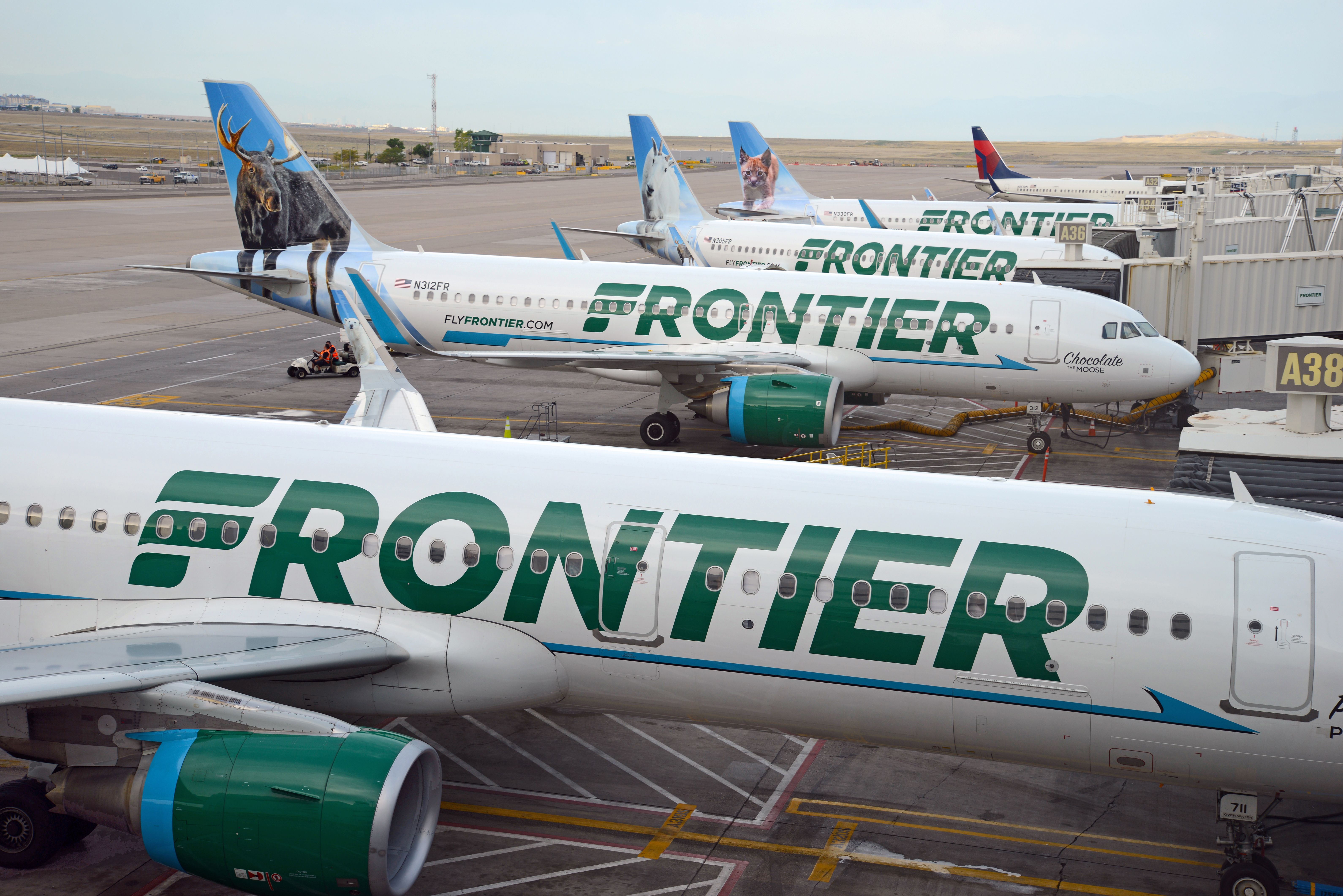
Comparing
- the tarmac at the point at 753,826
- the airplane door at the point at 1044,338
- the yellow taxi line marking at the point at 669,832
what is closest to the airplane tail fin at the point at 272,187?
the airplane door at the point at 1044,338

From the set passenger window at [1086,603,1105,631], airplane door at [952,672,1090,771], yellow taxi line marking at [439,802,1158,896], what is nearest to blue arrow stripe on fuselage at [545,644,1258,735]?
airplane door at [952,672,1090,771]

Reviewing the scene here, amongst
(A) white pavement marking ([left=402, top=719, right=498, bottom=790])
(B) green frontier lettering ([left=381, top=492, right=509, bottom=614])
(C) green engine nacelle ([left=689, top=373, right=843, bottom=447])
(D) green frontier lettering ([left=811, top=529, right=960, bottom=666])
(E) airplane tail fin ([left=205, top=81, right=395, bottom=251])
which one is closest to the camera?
(D) green frontier lettering ([left=811, top=529, right=960, bottom=666])

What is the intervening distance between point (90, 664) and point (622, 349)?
22.4 metres

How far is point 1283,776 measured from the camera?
12.3 metres

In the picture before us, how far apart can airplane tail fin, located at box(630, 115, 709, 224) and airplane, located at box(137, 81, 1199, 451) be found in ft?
69.0

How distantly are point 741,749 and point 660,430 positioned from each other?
16.8 m

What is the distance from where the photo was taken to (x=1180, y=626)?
1239 cm

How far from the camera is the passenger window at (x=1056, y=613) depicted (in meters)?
12.7

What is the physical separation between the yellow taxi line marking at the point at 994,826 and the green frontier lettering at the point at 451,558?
505cm

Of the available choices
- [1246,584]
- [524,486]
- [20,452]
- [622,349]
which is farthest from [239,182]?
[1246,584]

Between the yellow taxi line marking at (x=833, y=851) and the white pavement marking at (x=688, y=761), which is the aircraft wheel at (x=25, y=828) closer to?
the white pavement marking at (x=688, y=761)

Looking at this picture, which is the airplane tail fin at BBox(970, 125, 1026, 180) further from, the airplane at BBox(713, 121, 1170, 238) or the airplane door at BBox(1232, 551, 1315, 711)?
the airplane door at BBox(1232, 551, 1315, 711)

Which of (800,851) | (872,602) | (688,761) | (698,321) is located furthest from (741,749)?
(698,321)

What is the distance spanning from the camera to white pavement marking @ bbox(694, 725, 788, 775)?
16438 mm
